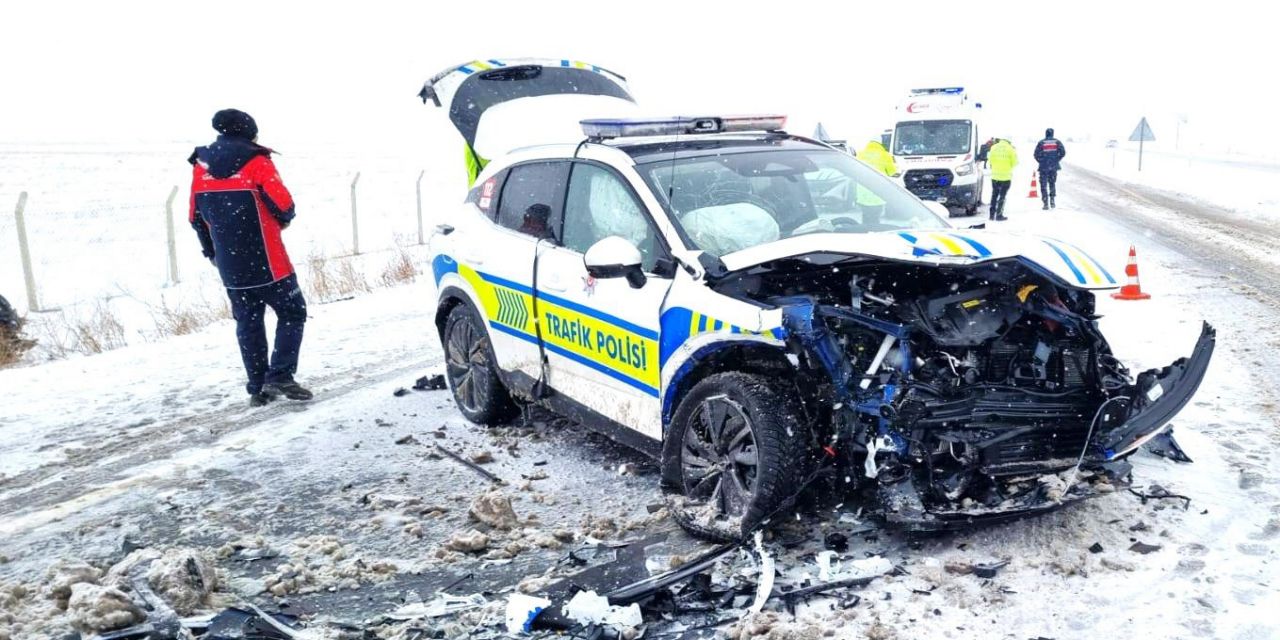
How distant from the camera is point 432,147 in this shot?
53406 millimetres

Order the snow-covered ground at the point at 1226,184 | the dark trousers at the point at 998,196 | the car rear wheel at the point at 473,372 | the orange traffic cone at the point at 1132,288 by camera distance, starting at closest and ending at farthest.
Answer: the car rear wheel at the point at 473,372 < the orange traffic cone at the point at 1132,288 < the dark trousers at the point at 998,196 < the snow-covered ground at the point at 1226,184

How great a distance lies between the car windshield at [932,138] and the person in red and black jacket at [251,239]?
56.8ft

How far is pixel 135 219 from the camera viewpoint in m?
22.4

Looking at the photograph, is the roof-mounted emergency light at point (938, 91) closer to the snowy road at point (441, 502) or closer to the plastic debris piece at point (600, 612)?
the snowy road at point (441, 502)

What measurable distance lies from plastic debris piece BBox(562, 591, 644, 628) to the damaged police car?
710 millimetres

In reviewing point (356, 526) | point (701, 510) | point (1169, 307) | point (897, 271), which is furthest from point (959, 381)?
point (1169, 307)

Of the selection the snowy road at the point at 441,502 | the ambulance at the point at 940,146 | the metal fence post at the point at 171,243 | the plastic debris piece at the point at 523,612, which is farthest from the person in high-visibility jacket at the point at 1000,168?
the plastic debris piece at the point at 523,612

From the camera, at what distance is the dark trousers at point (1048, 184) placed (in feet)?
72.6

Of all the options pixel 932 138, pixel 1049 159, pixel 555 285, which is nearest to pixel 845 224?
pixel 555 285

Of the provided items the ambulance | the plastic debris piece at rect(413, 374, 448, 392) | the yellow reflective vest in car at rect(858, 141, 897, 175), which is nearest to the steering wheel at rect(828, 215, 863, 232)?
the plastic debris piece at rect(413, 374, 448, 392)

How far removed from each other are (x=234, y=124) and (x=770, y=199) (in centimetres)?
386

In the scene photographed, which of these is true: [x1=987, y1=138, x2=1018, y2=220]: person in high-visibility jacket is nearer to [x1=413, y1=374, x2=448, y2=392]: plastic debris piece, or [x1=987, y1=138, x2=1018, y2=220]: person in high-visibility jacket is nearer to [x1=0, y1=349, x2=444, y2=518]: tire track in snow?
[x1=413, y1=374, x2=448, y2=392]: plastic debris piece

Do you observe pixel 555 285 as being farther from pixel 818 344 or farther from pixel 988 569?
pixel 988 569

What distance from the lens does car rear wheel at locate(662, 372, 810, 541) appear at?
164 inches
